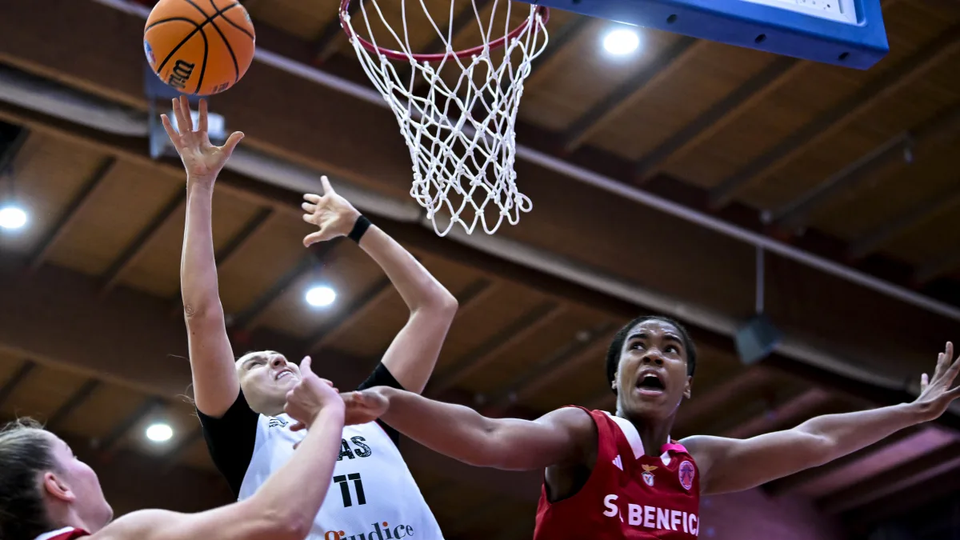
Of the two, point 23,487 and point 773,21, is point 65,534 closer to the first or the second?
point 23,487

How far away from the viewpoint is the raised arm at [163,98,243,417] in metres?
3.28

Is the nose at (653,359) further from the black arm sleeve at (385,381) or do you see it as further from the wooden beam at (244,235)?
the wooden beam at (244,235)

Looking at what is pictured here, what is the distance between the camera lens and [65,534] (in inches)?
102

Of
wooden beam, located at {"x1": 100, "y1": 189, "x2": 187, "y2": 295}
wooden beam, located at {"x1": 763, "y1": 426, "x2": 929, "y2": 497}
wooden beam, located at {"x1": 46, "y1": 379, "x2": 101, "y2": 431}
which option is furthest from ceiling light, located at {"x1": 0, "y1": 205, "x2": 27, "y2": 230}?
wooden beam, located at {"x1": 763, "y1": 426, "x2": 929, "y2": 497}

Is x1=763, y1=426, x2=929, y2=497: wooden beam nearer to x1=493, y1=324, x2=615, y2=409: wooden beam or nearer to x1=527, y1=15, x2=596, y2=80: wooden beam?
x1=493, y1=324, x2=615, y2=409: wooden beam

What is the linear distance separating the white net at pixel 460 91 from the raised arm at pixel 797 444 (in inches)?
50.2

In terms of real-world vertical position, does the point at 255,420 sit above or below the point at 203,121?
below

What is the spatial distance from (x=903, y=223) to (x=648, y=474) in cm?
546

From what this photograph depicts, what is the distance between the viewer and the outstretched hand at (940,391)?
3.93 meters

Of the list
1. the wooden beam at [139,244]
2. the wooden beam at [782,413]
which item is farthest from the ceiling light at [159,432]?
the wooden beam at [782,413]

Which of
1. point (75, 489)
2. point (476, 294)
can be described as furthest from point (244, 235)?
point (75, 489)

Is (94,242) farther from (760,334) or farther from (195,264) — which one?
(195,264)

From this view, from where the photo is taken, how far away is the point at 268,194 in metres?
7.62

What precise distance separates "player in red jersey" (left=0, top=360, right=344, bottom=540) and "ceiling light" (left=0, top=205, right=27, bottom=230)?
18.5 feet
